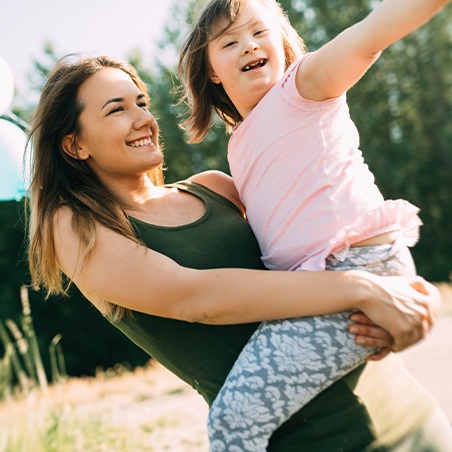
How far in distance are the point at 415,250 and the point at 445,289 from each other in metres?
5.74

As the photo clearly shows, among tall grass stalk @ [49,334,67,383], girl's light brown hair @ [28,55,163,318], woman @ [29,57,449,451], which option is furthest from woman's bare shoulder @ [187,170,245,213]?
tall grass stalk @ [49,334,67,383]

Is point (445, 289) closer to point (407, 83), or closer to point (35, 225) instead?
point (407, 83)

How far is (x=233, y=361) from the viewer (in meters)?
1.83

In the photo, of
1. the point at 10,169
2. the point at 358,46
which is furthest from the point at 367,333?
the point at 10,169

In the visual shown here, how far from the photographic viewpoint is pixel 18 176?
2.86 meters

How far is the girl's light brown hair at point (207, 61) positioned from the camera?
203 centimetres

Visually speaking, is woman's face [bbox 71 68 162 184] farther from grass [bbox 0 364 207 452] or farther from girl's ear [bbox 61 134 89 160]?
A: grass [bbox 0 364 207 452]

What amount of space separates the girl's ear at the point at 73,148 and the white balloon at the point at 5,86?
104 centimetres

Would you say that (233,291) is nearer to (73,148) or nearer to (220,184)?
(220,184)

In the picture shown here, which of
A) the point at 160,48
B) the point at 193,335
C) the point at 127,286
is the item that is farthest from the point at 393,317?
the point at 160,48

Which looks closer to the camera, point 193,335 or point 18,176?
point 193,335

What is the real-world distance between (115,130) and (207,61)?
0.37 metres

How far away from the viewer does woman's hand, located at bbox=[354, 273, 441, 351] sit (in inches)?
63.9

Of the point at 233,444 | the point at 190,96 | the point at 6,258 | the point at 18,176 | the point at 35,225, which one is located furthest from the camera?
the point at 6,258
